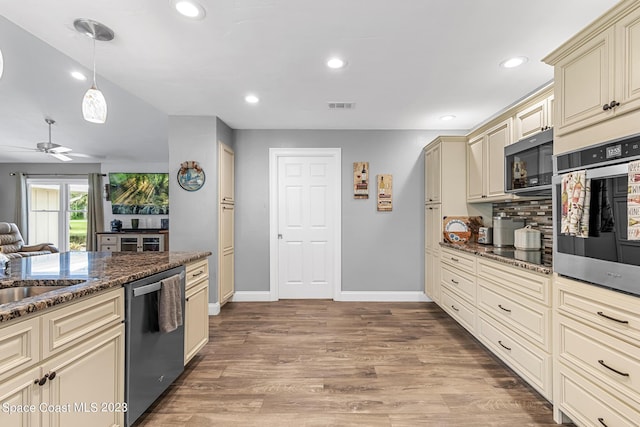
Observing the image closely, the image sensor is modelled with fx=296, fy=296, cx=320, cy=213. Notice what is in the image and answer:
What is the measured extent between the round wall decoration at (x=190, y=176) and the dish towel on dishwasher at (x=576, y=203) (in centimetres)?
348

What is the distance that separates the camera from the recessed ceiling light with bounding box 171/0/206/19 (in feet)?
5.53

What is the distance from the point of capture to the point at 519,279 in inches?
81.3

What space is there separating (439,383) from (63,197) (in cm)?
867

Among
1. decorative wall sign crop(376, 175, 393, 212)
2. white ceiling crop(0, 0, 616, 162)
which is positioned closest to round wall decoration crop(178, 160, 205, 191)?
white ceiling crop(0, 0, 616, 162)

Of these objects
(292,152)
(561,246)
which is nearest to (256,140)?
(292,152)

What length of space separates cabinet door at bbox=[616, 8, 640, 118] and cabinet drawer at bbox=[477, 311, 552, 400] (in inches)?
57.5

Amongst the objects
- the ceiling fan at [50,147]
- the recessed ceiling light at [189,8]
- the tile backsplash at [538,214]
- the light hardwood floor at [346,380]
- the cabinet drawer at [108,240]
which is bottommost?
the light hardwood floor at [346,380]

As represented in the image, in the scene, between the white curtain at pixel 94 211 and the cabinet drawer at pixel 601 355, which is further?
the white curtain at pixel 94 211

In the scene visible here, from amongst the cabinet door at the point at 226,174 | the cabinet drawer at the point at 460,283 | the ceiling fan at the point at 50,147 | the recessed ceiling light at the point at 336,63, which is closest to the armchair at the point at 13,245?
the ceiling fan at the point at 50,147

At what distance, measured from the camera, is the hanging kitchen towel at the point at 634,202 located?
1.26 meters

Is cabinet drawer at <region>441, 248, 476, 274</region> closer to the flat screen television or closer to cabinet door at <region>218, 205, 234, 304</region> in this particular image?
cabinet door at <region>218, 205, 234, 304</region>

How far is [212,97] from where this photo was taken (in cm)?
311

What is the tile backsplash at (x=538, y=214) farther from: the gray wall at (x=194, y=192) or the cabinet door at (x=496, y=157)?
the gray wall at (x=194, y=192)

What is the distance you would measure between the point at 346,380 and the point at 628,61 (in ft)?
8.12
